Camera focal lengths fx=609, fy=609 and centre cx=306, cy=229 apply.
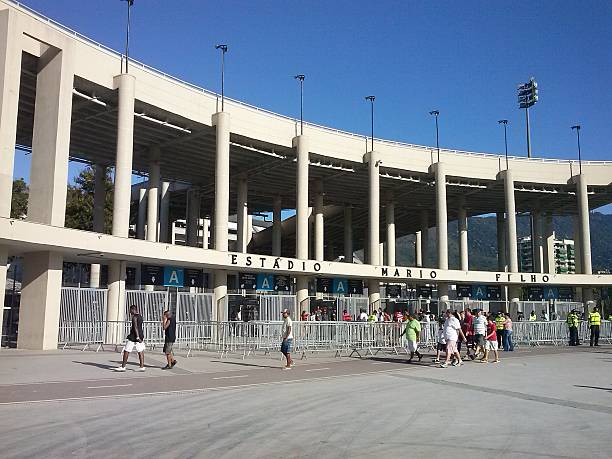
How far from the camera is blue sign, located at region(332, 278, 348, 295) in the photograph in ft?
147

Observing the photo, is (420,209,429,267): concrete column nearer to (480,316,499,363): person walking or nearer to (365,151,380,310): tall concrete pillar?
(365,151,380,310): tall concrete pillar

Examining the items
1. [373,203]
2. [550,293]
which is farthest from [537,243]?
[373,203]

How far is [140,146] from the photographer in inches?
1647

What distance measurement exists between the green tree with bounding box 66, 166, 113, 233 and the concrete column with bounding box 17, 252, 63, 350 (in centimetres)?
2726

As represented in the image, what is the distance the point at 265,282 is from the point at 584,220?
2917 centimetres

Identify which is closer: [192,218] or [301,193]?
[301,193]

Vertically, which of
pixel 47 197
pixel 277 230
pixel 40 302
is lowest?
pixel 40 302

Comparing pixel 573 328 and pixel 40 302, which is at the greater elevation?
pixel 40 302

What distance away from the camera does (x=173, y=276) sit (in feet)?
113

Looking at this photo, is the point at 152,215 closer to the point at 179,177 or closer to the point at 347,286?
the point at 179,177

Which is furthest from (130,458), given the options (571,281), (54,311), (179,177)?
(571,281)

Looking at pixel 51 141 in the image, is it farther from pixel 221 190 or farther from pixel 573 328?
pixel 573 328

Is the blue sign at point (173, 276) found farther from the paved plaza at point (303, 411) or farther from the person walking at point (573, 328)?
the person walking at point (573, 328)

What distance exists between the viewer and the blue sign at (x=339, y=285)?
44.7m
